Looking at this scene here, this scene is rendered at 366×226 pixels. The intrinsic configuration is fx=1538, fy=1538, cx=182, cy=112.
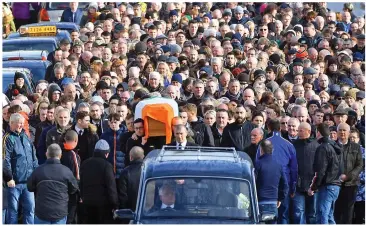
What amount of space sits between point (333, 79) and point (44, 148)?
7.71 m

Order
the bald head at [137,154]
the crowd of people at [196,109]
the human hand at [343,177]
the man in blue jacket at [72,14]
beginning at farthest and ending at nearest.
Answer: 1. the man in blue jacket at [72,14]
2. the human hand at [343,177]
3. the crowd of people at [196,109]
4. the bald head at [137,154]

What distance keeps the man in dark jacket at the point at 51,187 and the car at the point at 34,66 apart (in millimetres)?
9804

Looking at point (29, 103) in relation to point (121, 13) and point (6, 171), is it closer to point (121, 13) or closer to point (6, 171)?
point (6, 171)

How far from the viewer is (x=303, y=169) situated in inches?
857

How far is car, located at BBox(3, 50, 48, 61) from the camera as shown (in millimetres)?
30703

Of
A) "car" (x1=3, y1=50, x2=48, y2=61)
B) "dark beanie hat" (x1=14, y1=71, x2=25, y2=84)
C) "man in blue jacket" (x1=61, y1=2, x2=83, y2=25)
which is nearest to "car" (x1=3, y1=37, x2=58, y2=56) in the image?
"car" (x1=3, y1=50, x2=48, y2=61)

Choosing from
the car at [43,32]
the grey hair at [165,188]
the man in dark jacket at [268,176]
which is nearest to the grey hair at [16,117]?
the man in dark jacket at [268,176]

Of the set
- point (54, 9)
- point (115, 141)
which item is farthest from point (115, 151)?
point (54, 9)

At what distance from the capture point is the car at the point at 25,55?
101ft

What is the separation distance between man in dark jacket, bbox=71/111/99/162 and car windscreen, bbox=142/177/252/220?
15.4 ft

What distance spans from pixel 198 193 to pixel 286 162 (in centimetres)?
407

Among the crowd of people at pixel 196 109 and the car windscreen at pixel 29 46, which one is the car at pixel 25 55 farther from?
the car windscreen at pixel 29 46

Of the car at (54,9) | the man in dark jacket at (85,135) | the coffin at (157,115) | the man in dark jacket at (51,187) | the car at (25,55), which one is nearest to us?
the man in dark jacket at (51,187)

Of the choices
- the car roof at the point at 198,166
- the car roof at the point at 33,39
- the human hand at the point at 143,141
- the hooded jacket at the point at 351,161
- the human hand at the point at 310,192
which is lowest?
the human hand at the point at 310,192
